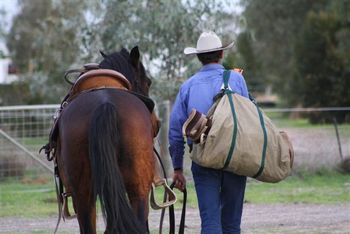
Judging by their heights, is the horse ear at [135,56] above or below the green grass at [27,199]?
above

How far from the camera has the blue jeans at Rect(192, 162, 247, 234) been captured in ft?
20.3

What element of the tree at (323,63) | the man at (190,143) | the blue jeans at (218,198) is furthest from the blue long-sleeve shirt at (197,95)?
the tree at (323,63)

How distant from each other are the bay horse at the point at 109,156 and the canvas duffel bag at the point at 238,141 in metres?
0.41

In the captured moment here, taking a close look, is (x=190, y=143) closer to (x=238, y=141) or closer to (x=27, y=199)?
(x=238, y=141)

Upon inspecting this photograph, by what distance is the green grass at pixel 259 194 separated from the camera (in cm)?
1249

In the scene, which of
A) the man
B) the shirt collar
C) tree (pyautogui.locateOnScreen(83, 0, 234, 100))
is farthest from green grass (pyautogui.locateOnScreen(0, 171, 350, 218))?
the shirt collar

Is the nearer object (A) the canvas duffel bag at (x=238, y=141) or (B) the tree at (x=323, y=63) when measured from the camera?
(A) the canvas duffel bag at (x=238, y=141)

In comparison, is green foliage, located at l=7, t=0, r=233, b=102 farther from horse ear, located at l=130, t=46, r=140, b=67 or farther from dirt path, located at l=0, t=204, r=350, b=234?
horse ear, located at l=130, t=46, r=140, b=67

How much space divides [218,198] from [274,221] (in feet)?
14.6

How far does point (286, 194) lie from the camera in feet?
44.6

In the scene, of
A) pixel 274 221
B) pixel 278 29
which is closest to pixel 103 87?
pixel 274 221

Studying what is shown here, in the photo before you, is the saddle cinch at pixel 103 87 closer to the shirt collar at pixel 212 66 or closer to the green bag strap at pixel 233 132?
the shirt collar at pixel 212 66

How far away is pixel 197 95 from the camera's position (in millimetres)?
6336

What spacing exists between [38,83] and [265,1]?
22.7m
